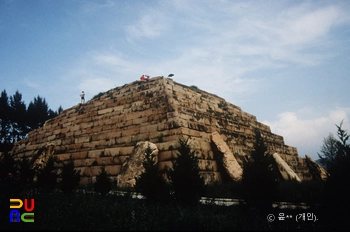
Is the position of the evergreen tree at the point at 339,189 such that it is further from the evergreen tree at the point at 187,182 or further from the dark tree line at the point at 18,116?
the dark tree line at the point at 18,116

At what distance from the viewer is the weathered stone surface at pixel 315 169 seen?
14394mm

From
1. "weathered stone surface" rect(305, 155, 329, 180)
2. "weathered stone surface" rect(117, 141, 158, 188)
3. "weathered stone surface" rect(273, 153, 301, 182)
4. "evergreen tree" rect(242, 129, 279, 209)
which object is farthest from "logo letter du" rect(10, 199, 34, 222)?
"weathered stone surface" rect(305, 155, 329, 180)

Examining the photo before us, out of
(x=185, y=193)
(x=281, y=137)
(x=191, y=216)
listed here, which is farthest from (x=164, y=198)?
(x=281, y=137)

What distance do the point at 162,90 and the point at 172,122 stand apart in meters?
2.71

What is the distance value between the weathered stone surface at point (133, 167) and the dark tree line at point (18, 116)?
33.8 metres

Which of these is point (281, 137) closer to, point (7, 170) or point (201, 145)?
point (201, 145)

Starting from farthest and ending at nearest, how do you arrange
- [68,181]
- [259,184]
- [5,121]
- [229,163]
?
[5,121] < [229,163] < [68,181] < [259,184]

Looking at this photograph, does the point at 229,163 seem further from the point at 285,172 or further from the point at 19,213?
the point at 19,213

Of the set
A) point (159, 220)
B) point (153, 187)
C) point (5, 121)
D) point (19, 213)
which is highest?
point (5, 121)

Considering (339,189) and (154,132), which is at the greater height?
(154,132)

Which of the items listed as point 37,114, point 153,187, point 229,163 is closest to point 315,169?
point 229,163

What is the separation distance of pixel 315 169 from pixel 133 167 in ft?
43.4

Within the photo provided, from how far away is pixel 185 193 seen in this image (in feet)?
20.6

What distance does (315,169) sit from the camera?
49.2 feet
